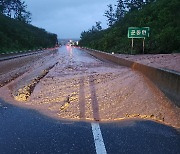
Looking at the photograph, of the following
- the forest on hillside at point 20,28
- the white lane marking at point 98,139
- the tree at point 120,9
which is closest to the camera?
the white lane marking at point 98,139

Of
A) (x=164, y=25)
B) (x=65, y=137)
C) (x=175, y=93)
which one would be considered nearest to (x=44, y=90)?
(x=175, y=93)

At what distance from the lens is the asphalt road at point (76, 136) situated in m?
5.73

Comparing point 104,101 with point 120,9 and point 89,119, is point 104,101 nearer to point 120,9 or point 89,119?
point 89,119

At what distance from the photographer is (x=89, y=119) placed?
809cm

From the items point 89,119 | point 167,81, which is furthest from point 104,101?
point 89,119

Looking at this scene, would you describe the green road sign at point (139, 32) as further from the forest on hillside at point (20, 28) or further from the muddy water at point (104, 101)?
the forest on hillside at point (20, 28)

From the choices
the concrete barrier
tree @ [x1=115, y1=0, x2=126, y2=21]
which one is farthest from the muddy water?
tree @ [x1=115, y1=0, x2=126, y2=21]

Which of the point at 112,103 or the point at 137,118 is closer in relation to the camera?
the point at 137,118

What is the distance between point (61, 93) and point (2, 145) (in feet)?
20.2

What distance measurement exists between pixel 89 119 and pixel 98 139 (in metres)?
1.80

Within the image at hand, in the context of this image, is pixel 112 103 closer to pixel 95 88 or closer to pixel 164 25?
pixel 95 88

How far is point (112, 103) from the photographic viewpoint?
1010cm

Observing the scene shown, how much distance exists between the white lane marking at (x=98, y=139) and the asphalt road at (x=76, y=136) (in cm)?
5

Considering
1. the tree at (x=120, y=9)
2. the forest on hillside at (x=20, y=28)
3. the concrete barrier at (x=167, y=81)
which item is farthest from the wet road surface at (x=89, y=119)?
the tree at (x=120, y=9)
